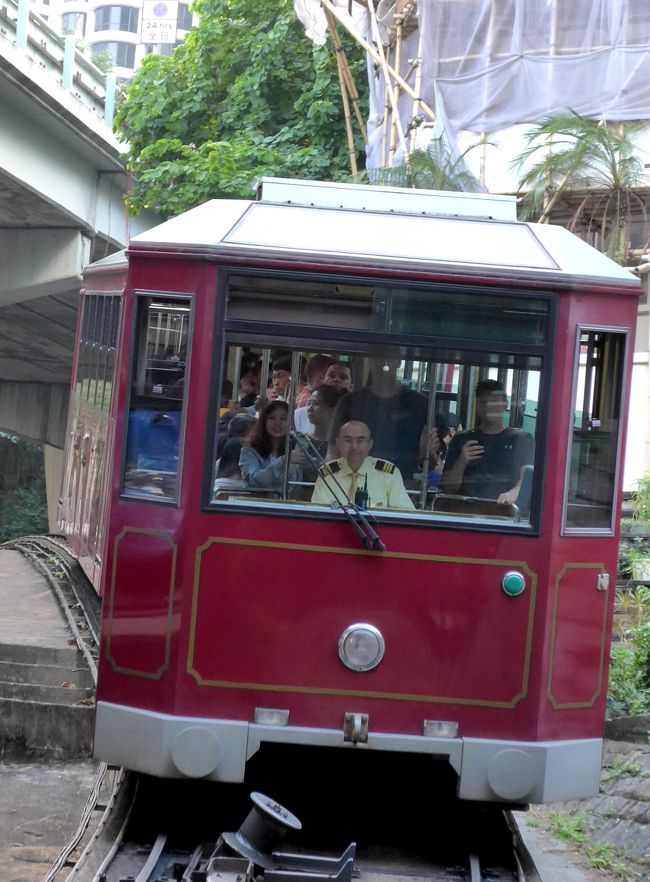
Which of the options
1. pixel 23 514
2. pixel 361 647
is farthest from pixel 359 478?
pixel 23 514

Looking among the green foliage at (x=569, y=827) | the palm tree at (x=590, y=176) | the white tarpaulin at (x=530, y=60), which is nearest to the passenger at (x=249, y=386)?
A: the green foliage at (x=569, y=827)

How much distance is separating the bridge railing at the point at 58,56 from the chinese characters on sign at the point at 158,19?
59.1 metres

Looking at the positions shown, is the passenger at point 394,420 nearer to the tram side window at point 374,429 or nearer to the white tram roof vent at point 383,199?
the tram side window at point 374,429

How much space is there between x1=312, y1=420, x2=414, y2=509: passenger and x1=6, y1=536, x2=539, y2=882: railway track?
1.40 m

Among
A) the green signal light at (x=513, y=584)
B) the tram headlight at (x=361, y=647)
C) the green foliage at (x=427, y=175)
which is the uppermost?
the green foliage at (x=427, y=175)

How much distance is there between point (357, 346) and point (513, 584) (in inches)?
49.0

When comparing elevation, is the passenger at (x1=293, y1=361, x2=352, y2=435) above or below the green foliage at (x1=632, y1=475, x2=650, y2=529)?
above

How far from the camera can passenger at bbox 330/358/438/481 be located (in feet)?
18.3

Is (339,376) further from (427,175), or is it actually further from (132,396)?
(427,175)

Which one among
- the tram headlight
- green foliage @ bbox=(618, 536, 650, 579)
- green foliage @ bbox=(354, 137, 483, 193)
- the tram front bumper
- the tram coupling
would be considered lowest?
the tram coupling

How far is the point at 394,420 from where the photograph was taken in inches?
221

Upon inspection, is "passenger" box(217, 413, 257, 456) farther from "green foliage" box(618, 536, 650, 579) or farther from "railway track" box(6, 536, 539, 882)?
"green foliage" box(618, 536, 650, 579)

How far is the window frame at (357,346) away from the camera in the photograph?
5.49m

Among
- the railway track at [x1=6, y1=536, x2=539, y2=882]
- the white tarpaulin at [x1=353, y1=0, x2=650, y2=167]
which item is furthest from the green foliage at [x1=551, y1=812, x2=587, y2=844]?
the white tarpaulin at [x1=353, y1=0, x2=650, y2=167]
